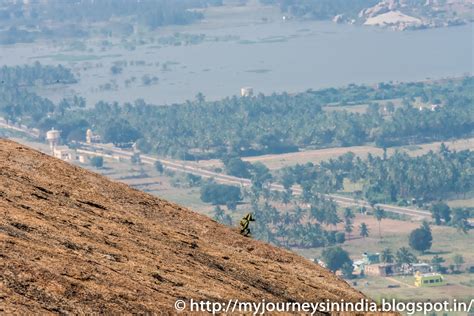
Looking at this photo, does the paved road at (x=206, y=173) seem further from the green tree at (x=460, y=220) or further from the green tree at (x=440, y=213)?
the green tree at (x=460, y=220)

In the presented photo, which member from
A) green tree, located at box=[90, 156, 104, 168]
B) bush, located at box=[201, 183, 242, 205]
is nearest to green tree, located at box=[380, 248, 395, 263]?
bush, located at box=[201, 183, 242, 205]

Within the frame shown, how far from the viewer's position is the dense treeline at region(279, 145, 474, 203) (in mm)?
102250

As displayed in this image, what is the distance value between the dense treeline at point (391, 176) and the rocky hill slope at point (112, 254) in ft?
270

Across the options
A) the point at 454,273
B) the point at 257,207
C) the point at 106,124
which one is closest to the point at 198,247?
the point at 454,273

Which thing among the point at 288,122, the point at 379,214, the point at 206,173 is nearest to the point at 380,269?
the point at 379,214

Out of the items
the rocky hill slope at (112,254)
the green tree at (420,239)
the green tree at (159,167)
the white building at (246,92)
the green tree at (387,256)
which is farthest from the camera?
the white building at (246,92)

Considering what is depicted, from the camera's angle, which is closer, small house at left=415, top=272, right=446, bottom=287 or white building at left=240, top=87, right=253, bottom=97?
small house at left=415, top=272, right=446, bottom=287

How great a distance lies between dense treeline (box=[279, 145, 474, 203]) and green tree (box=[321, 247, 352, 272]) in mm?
23230

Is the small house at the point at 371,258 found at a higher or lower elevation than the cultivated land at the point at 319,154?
higher

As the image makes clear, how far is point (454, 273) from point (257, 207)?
29.3 meters

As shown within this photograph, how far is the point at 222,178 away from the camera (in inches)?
4542

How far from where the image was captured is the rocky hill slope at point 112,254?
31.7 feet

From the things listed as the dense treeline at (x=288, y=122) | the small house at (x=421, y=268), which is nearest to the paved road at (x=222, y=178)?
the dense treeline at (x=288, y=122)

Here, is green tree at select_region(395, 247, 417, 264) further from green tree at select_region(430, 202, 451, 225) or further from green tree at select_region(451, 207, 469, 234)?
green tree at select_region(430, 202, 451, 225)
